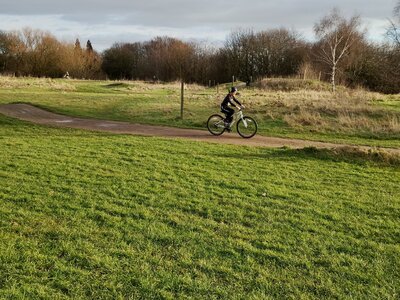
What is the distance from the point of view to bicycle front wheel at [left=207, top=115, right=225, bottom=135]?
1412 centimetres

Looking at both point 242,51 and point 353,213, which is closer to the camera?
point 353,213

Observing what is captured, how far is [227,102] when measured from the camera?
13531 millimetres

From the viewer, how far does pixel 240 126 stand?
13836 millimetres

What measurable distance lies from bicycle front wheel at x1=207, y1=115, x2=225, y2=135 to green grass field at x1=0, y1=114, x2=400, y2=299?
4.31m

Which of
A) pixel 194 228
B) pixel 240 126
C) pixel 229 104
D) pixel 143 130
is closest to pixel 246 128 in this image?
pixel 240 126

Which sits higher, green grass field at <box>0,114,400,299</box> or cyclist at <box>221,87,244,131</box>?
cyclist at <box>221,87,244,131</box>

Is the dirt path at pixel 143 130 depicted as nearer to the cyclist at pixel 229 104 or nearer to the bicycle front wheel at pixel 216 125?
the bicycle front wheel at pixel 216 125

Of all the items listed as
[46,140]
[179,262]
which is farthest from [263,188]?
[46,140]

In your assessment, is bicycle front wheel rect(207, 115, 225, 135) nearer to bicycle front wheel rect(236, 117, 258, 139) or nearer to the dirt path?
the dirt path

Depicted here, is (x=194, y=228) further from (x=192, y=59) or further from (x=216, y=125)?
(x=192, y=59)

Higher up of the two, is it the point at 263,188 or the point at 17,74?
the point at 17,74

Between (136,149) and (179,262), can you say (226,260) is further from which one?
(136,149)

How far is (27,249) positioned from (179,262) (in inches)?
69.3

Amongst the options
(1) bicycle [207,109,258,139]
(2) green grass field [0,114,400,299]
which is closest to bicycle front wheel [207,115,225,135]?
(1) bicycle [207,109,258,139]
